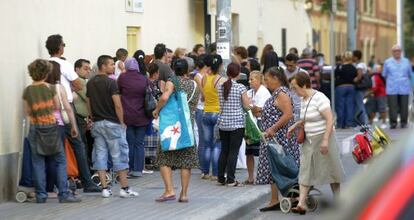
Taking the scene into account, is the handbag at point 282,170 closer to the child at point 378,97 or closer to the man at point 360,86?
the man at point 360,86

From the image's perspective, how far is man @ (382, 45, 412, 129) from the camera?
2434 cm

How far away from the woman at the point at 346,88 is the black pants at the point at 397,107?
891mm

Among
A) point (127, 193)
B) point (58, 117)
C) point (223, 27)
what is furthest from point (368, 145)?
point (223, 27)

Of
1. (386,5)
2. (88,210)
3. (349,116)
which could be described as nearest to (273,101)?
(88,210)

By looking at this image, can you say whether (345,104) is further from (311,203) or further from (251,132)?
(311,203)

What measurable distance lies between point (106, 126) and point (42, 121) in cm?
96

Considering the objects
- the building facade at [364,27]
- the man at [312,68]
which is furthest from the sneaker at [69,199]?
the building facade at [364,27]

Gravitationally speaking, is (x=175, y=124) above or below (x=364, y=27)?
below

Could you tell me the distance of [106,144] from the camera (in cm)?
1256

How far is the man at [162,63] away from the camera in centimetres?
1550

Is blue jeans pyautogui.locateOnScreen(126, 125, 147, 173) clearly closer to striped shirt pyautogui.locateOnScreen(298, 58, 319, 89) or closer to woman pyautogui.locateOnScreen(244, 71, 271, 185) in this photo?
woman pyautogui.locateOnScreen(244, 71, 271, 185)

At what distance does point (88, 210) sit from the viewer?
11508 mm

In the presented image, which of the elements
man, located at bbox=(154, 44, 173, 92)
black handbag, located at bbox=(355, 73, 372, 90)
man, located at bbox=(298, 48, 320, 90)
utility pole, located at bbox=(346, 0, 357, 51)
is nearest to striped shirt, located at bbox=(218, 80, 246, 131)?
man, located at bbox=(154, 44, 173, 92)

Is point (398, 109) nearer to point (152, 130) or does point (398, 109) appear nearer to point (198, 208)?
point (152, 130)
